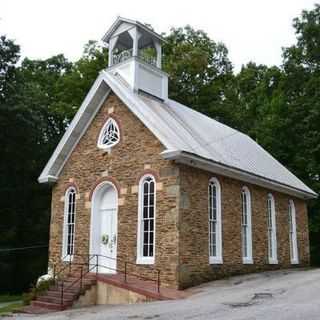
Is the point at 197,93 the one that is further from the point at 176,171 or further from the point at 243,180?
the point at 176,171

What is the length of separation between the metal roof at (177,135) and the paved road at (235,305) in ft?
14.5

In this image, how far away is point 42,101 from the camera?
3181 centimetres

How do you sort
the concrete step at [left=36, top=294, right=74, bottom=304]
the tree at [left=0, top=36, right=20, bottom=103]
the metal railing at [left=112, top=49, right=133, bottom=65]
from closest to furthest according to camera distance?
the concrete step at [left=36, top=294, right=74, bottom=304] → the metal railing at [left=112, top=49, right=133, bottom=65] → the tree at [left=0, top=36, right=20, bottom=103]

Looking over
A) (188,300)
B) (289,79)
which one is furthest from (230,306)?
(289,79)

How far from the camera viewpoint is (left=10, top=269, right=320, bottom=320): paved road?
10.7 m

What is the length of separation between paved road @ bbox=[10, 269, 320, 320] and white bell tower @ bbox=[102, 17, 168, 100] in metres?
8.53

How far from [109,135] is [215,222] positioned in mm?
5387

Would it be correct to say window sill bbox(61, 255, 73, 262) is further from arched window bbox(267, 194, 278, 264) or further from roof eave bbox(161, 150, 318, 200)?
arched window bbox(267, 194, 278, 264)

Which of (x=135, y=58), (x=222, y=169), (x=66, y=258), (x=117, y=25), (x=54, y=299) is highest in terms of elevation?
(x=117, y=25)

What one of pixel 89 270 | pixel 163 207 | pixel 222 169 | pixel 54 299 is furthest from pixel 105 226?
pixel 222 169

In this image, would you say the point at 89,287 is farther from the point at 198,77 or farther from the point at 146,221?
the point at 198,77

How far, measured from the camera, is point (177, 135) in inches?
681

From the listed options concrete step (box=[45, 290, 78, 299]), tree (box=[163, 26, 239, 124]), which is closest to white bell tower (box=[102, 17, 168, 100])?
concrete step (box=[45, 290, 78, 299])

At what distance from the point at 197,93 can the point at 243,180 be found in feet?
59.2
